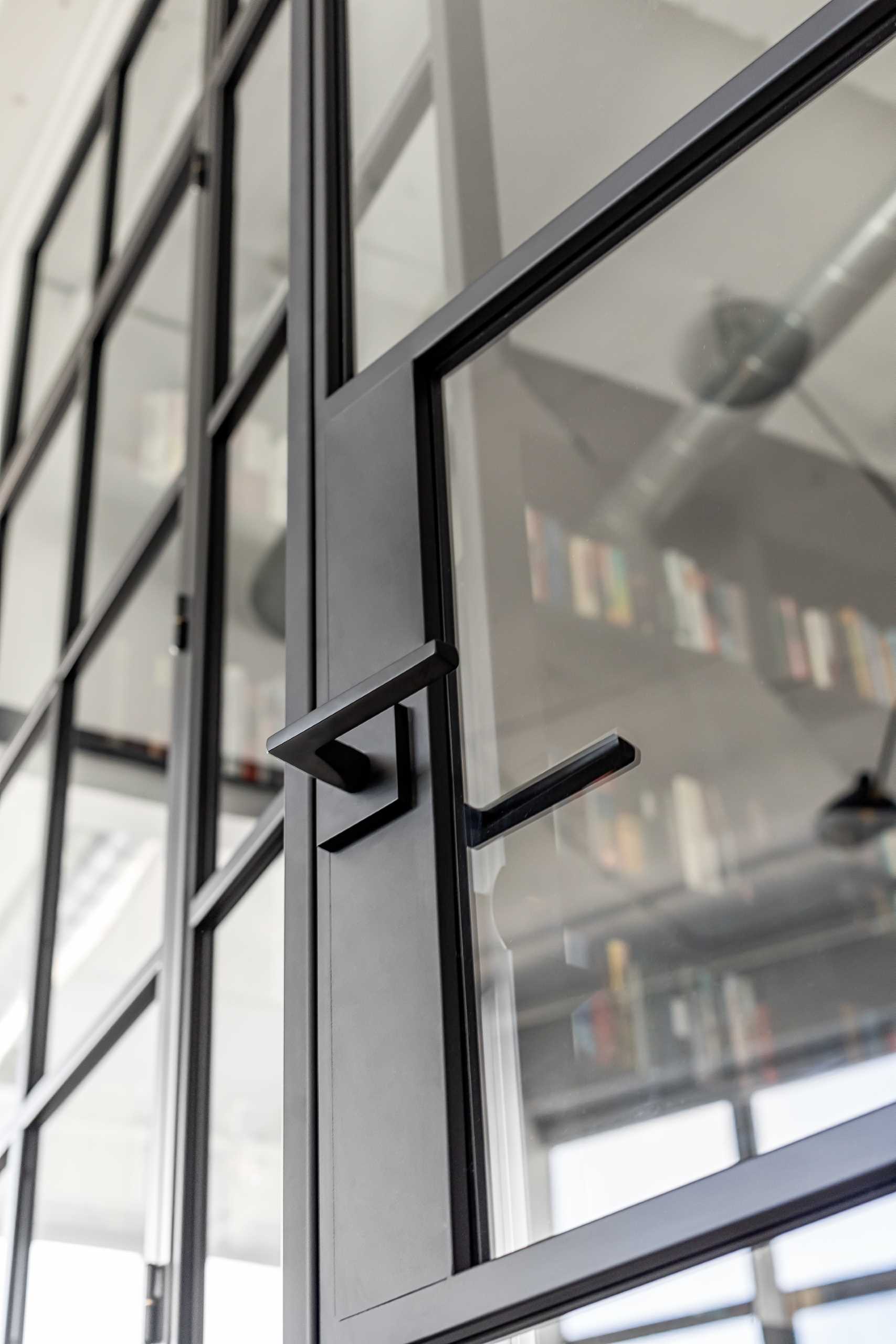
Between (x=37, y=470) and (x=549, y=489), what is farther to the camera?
(x=37, y=470)

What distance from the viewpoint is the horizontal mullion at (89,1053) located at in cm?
136

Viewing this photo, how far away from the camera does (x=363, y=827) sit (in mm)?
798

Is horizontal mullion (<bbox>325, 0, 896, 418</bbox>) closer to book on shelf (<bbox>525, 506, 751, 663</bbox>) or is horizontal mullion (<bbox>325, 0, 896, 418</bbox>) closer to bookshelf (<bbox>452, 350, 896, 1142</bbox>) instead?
bookshelf (<bbox>452, 350, 896, 1142</bbox>)

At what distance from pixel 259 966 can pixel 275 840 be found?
145 millimetres

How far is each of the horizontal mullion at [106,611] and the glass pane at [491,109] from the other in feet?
1.86

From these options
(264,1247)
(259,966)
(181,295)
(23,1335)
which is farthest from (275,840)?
(181,295)

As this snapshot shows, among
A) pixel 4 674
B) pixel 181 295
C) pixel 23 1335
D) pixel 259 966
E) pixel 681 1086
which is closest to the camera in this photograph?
pixel 681 1086

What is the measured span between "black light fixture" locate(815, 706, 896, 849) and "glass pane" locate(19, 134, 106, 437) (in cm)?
174

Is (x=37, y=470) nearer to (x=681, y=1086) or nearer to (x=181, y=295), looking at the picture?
(x=181, y=295)

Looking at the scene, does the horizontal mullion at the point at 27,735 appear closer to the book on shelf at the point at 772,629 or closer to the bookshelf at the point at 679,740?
the bookshelf at the point at 679,740

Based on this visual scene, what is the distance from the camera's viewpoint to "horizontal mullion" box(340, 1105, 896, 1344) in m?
0.50

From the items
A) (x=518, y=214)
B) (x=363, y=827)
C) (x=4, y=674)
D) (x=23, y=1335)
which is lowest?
(x=23, y=1335)

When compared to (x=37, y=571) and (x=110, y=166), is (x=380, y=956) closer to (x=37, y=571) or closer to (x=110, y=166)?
(x=37, y=571)

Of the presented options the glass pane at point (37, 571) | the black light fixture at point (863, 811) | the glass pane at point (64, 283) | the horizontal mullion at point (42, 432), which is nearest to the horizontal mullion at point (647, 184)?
the glass pane at point (37, 571)
